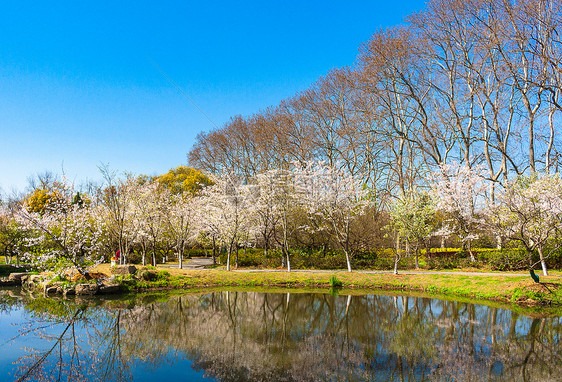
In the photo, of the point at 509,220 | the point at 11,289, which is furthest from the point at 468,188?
the point at 11,289

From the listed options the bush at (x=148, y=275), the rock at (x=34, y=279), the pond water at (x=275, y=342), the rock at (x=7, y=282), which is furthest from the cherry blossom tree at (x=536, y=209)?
the rock at (x=7, y=282)

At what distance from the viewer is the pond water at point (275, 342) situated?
781 centimetres

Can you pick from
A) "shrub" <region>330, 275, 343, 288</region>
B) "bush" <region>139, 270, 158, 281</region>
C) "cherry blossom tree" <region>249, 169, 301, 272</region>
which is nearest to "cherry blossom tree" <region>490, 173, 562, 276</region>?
"shrub" <region>330, 275, 343, 288</region>

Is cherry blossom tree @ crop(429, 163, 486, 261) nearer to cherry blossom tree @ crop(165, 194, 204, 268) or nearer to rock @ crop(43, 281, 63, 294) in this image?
cherry blossom tree @ crop(165, 194, 204, 268)

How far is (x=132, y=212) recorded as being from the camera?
24406 millimetres

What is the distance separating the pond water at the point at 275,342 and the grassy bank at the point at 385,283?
2.37 m

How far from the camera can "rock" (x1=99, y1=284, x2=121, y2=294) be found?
693 inches

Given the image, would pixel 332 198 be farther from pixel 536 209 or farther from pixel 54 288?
pixel 54 288

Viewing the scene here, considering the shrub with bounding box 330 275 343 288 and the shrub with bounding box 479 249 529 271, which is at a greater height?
the shrub with bounding box 479 249 529 271

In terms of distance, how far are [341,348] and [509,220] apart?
12.6m

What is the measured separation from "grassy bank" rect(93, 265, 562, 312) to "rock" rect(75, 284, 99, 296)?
153 cm

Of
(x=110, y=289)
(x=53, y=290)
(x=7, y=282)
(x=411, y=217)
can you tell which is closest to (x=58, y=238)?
(x=53, y=290)

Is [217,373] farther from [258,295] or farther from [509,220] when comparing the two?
[509,220]

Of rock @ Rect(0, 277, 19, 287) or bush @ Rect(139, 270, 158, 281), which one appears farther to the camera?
rock @ Rect(0, 277, 19, 287)
